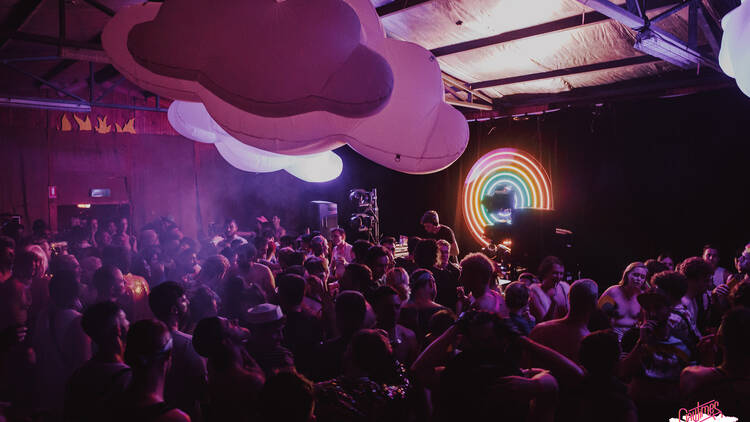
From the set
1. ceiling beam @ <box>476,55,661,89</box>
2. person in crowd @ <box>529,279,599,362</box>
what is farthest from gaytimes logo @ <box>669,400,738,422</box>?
ceiling beam @ <box>476,55,661,89</box>

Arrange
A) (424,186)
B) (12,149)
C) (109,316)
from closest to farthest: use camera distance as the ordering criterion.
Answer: (109,316), (12,149), (424,186)

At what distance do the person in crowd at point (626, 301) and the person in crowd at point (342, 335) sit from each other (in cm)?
202

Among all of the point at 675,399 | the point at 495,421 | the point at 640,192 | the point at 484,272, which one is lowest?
the point at 675,399

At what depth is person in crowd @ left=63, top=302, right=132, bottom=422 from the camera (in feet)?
5.50

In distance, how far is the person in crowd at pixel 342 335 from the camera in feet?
Answer: 6.98

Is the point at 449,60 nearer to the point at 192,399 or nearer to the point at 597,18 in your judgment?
the point at 597,18

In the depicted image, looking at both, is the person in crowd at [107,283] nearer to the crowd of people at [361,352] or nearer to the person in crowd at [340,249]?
the crowd of people at [361,352]

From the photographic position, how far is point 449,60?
6.07 metres

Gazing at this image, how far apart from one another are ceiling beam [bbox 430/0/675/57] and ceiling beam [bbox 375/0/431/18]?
1.00 metres

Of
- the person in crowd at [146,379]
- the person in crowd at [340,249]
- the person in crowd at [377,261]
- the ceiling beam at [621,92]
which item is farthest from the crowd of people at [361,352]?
the ceiling beam at [621,92]

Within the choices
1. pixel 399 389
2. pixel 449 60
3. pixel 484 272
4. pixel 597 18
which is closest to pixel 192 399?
pixel 399 389

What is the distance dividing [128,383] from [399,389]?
992 mm

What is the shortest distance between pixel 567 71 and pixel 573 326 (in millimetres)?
4533

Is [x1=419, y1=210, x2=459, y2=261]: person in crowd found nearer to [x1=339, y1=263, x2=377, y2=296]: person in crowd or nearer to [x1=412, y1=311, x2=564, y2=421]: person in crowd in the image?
[x1=339, y1=263, x2=377, y2=296]: person in crowd
